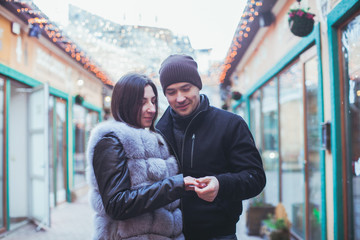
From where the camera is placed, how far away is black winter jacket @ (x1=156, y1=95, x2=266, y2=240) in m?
1.41

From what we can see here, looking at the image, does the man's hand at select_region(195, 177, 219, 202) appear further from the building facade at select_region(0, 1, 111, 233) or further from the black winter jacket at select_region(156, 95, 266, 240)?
the building facade at select_region(0, 1, 111, 233)

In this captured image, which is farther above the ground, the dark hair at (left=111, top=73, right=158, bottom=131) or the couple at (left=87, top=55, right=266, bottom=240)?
the dark hair at (left=111, top=73, right=158, bottom=131)

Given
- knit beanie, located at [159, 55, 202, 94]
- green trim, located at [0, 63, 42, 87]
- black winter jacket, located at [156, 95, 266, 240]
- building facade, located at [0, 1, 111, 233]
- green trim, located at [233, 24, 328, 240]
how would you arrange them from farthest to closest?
building facade, located at [0, 1, 111, 233]
green trim, located at [0, 63, 42, 87]
green trim, located at [233, 24, 328, 240]
knit beanie, located at [159, 55, 202, 94]
black winter jacket, located at [156, 95, 266, 240]

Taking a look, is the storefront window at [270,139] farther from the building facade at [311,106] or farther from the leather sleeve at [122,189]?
the leather sleeve at [122,189]

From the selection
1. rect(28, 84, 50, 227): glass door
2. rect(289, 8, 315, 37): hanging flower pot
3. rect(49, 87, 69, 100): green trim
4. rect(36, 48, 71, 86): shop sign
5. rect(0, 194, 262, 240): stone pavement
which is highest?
rect(36, 48, 71, 86): shop sign

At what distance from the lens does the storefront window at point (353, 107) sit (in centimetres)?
235

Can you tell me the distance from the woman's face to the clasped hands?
1.14ft

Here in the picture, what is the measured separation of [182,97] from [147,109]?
0.22 m

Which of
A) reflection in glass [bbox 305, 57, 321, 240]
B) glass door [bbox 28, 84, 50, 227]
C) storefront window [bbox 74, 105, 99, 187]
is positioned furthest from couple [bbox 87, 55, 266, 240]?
storefront window [bbox 74, 105, 99, 187]

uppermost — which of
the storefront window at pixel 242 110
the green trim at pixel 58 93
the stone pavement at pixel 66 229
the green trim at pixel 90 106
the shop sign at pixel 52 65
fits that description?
the shop sign at pixel 52 65

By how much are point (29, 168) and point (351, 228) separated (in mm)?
4789

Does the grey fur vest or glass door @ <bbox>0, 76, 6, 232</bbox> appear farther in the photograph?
glass door @ <bbox>0, 76, 6, 232</bbox>

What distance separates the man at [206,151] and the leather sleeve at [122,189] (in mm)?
230

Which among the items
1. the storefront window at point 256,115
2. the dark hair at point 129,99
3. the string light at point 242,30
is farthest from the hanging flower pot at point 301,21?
the storefront window at point 256,115
